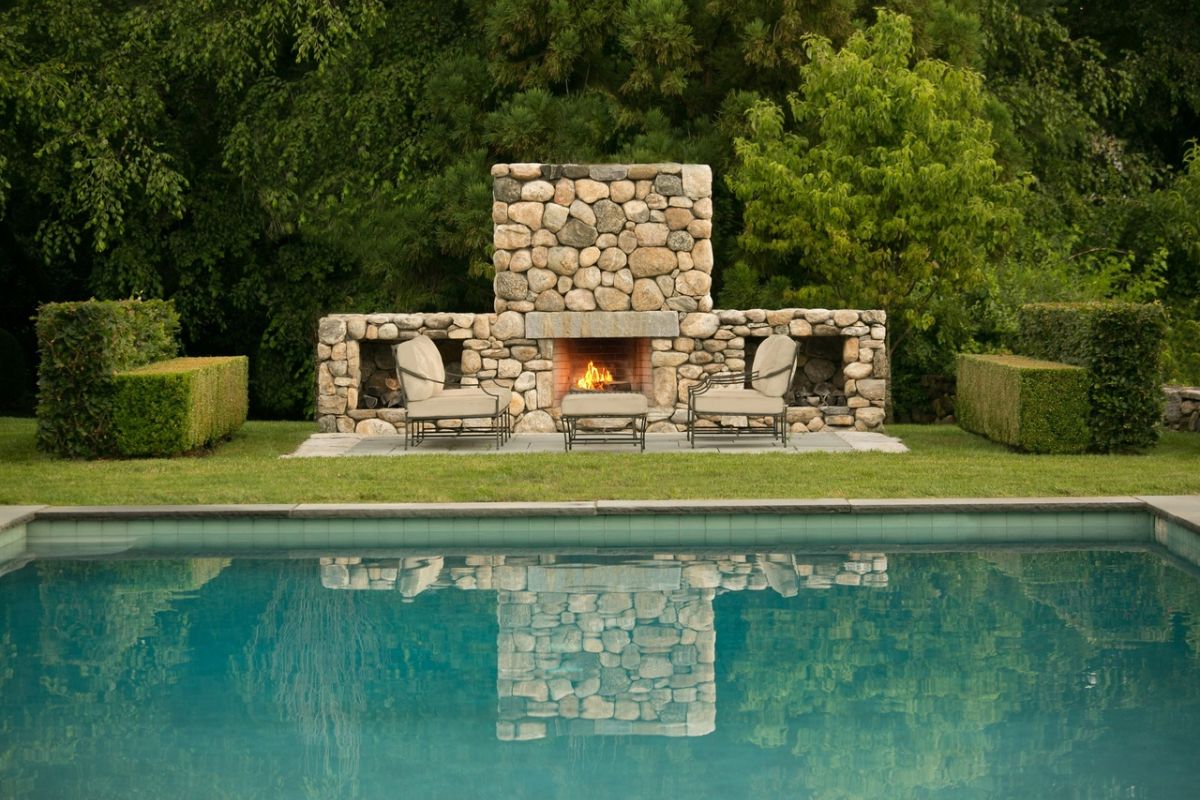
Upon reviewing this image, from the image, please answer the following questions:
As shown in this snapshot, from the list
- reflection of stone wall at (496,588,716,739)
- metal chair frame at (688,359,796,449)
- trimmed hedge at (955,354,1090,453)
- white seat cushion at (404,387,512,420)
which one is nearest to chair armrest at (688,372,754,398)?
metal chair frame at (688,359,796,449)

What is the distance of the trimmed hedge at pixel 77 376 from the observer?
1352cm

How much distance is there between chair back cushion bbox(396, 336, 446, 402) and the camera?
14.3 metres

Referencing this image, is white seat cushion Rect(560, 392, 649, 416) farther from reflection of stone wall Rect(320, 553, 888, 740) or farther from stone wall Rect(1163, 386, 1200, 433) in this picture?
stone wall Rect(1163, 386, 1200, 433)

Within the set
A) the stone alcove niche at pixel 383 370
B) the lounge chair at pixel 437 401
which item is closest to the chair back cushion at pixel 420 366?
the lounge chair at pixel 437 401

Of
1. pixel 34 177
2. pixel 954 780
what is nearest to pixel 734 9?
pixel 34 177

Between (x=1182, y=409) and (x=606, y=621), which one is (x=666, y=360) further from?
(x=606, y=621)

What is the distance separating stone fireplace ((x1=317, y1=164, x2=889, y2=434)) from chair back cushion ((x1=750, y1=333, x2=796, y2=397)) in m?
0.95

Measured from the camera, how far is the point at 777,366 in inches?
571

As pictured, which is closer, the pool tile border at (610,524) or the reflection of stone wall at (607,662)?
the reflection of stone wall at (607,662)

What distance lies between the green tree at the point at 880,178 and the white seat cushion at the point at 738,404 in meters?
3.02

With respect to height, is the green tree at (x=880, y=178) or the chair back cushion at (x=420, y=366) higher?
the green tree at (x=880, y=178)

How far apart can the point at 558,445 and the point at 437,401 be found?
122 cm

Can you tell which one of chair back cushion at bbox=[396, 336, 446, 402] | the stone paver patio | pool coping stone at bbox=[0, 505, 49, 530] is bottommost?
the stone paver patio

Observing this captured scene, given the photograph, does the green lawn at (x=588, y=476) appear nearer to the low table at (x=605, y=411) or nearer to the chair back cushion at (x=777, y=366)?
the low table at (x=605, y=411)
